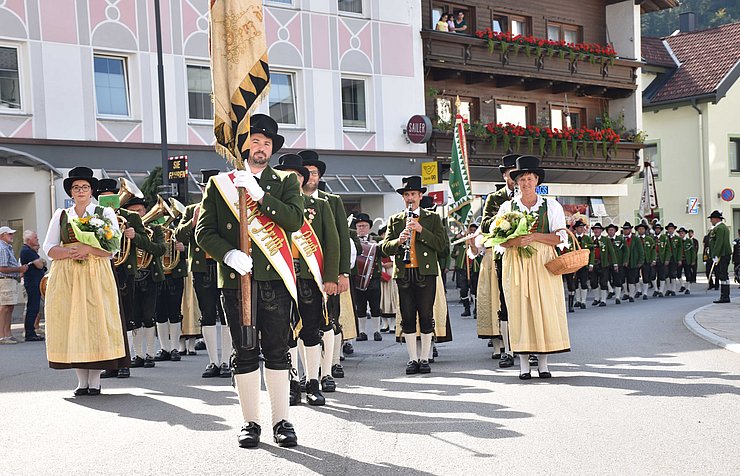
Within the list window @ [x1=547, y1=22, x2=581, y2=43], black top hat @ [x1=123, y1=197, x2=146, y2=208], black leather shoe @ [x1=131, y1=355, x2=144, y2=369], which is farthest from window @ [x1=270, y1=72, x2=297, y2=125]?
black leather shoe @ [x1=131, y1=355, x2=144, y2=369]

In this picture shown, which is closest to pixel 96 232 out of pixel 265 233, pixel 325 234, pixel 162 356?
pixel 325 234

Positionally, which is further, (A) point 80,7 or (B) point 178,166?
(A) point 80,7

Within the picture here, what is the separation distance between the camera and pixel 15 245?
23297mm

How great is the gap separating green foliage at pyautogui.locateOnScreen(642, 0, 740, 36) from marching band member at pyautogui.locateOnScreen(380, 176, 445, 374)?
59.1 meters

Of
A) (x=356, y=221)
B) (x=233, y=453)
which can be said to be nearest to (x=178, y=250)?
(x=356, y=221)

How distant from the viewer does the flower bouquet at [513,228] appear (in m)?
9.85

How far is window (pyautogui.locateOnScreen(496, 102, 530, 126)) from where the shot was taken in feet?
112

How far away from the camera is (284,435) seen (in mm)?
6754

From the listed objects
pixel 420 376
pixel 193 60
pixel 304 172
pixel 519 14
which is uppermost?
pixel 519 14

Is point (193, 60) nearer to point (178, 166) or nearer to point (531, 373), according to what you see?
point (178, 166)

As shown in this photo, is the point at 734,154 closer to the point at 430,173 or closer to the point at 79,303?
the point at 430,173

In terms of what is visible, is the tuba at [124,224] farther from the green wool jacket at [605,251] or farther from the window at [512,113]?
the window at [512,113]

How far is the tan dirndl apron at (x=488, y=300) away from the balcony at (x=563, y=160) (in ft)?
61.0

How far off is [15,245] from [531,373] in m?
16.4
